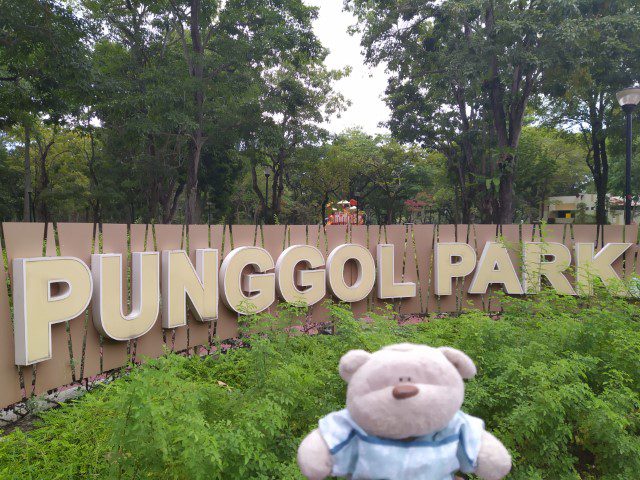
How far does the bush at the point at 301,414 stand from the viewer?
2.62 meters

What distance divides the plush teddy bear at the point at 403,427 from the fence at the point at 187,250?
8.40ft

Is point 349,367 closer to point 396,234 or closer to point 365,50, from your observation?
point 396,234

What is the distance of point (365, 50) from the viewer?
15.4 meters

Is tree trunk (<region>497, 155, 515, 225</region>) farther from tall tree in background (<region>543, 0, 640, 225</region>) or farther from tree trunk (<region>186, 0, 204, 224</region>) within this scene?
tree trunk (<region>186, 0, 204, 224</region>)

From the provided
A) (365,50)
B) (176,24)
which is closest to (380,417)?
(365,50)

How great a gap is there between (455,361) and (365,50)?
15.3 metres

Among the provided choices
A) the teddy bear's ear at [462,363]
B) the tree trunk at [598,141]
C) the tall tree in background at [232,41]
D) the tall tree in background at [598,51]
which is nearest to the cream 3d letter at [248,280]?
the teddy bear's ear at [462,363]

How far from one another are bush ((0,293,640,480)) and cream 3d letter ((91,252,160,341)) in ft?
3.31

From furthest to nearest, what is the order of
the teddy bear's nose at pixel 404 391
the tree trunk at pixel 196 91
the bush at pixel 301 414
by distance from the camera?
the tree trunk at pixel 196 91, the bush at pixel 301 414, the teddy bear's nose at pixel 404 391

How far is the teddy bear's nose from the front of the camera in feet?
5.53

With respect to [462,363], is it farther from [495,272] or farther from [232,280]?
[495,272]

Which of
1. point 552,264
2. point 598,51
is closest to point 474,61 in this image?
point 598,51

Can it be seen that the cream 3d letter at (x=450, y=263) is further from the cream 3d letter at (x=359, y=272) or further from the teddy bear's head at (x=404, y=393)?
the teddy bear's head at (x=404, y=393)

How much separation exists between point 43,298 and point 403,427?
3993 millimetres
